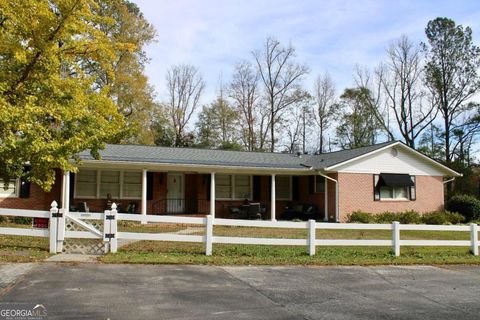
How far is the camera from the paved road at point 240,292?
658 cm

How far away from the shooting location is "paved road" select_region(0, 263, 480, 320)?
6.58m

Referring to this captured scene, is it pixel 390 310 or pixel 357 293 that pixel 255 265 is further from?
pixel 390 310

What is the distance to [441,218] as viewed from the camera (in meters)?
23.6

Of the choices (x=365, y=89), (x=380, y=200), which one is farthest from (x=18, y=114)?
(x=365, y=89)

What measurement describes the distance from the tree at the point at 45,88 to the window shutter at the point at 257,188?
518 inches

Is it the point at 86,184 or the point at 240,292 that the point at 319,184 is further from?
the point at 240,292

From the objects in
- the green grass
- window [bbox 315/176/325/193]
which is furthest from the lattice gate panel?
window [bbox 315/176/325/193]

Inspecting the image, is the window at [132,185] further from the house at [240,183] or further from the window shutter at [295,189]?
the window shutter at [295,189]


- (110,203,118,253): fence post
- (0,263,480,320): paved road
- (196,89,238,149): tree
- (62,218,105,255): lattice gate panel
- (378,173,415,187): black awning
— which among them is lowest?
(0,263,480,320): paved road

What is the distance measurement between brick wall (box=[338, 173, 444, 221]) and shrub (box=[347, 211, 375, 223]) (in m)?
0.40

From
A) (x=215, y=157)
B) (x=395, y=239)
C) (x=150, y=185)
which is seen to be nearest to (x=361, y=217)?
(x=215, y=157)

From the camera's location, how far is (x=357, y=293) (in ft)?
26.9

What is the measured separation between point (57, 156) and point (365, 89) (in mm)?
42079

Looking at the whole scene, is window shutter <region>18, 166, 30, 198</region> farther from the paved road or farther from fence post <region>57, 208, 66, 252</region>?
the paved road
